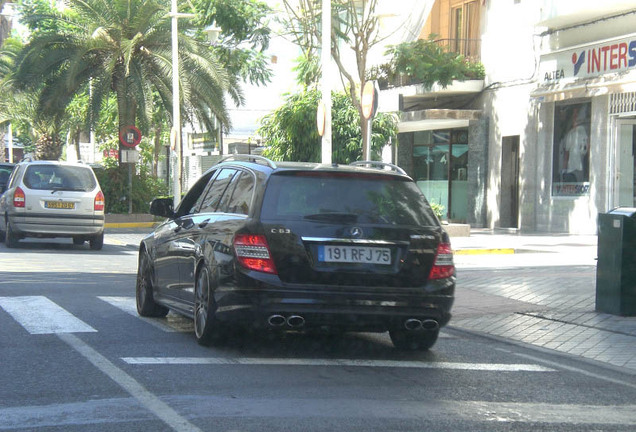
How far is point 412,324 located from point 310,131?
18.5m

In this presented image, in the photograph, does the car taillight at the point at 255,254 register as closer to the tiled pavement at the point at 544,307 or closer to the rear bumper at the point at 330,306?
the rear bumper at the point at 330,306

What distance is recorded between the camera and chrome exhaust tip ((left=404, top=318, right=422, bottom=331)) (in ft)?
24.0

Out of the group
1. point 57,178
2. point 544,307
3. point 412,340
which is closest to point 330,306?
point 412,340

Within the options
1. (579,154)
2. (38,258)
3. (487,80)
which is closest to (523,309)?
(38,258)

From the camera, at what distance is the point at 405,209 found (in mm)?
7633

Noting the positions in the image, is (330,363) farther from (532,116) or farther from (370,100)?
(532,116)

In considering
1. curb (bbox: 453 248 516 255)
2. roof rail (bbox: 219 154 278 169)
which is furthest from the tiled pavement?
roof rail (bbox: 219 154 278 169)

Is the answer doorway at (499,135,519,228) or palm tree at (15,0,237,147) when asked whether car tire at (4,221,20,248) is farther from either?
doorway at (499,135,519,228)

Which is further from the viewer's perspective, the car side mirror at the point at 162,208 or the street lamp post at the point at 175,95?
the street lamp post at the point at 175,95

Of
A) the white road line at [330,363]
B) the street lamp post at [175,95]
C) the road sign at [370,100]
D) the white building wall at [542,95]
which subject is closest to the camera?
the white road line at [330,363]

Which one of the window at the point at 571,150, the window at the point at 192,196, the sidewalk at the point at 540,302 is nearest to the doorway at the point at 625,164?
the window at the point at 571,150

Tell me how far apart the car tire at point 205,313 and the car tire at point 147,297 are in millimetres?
1575

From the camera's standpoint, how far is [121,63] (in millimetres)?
29719

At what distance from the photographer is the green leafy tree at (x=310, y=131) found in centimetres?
2578
